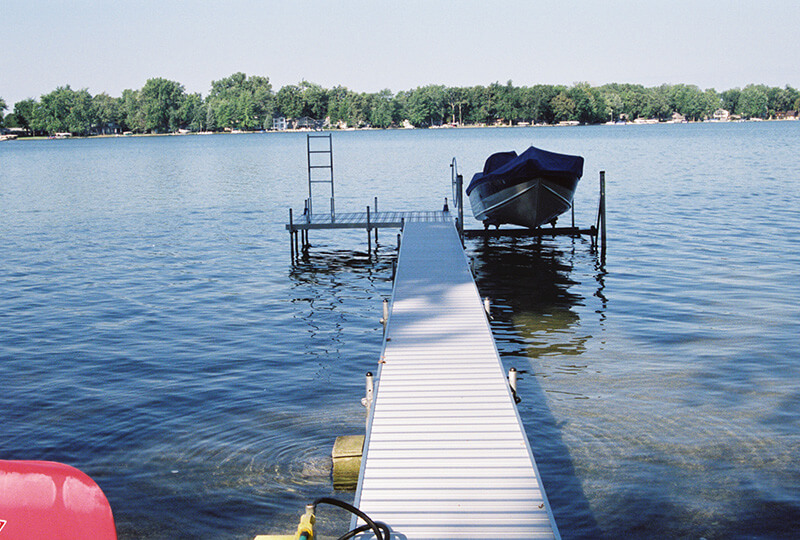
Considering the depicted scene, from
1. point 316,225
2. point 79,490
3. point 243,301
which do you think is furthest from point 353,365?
point 316,225

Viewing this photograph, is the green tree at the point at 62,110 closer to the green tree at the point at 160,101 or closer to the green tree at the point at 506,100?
the green tree at the point at 160,101

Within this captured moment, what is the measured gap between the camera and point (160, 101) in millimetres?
187250

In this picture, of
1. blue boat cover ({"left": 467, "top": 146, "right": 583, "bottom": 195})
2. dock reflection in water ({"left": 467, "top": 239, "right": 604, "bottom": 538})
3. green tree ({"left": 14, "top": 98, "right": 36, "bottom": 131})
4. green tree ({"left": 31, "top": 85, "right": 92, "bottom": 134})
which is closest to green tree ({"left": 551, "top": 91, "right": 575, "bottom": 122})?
green tree ({"left": 31, "top": 85, "right": 92, "bottom": 134})

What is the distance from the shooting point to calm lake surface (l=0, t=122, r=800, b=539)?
903 cm

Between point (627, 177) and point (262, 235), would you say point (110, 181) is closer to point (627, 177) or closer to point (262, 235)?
point (262, 235)

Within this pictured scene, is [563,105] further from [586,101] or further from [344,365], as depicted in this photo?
[344,365]

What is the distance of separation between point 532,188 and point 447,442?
51.8 feet

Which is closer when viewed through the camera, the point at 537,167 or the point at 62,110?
the point at 537,167

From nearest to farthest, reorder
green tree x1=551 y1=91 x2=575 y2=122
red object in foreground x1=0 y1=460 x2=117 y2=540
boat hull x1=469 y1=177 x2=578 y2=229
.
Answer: red object in foreground x1=0 y1=460 x2=117 y2=540, boat hull x1=469 y1=177 x2=578 y2=229, green tree x1=551 y1=91 x2=575 y2=122

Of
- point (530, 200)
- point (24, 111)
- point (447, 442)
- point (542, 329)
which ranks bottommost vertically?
point (542, 329)

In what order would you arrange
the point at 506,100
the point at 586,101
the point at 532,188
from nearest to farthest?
the point at 532,188
the point at 586,101
the point at 506,100

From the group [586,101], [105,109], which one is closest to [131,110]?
[105,109]

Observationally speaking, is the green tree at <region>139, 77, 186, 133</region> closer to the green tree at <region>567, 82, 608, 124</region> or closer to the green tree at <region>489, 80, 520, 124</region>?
the green tree at <region>489, 80, 520, 124</region>

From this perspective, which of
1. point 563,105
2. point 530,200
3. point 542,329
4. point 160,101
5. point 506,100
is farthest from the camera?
point 506,100
